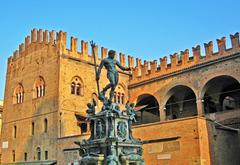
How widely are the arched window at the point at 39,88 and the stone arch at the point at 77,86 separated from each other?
84.6 inches

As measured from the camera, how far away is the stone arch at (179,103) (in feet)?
77.0

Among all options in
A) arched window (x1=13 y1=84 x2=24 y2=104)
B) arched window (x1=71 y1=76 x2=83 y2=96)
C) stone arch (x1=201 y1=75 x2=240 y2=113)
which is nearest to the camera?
stone arch (x1=201 y1=75 x2=240 y2=113)

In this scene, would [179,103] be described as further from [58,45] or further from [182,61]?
[58,45]

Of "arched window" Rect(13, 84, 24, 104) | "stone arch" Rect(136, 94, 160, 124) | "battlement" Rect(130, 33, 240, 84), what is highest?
"battlement" Rect(130, 33, 240, 84)

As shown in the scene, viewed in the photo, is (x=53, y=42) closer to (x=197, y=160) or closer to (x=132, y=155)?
(x=197, y=160)

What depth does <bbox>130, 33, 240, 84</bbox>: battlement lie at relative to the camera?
67.3 ft

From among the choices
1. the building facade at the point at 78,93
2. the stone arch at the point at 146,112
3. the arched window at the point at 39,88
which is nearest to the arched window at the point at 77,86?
Answer: the building facade at the point at 78,93

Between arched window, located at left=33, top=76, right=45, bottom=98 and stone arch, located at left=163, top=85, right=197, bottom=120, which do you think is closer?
arched window, located at left=33, top=76, right=45, bottom=98

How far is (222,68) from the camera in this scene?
67.6 ft

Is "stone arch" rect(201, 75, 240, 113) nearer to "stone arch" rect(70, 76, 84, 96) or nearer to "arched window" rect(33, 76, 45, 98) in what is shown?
"stone arch" rect(70, 76, 84, 96)

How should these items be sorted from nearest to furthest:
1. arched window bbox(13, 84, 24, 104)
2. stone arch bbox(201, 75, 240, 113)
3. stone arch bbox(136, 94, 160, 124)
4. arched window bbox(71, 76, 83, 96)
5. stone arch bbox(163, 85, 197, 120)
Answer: stone arch bbox(201, 75, 240, 113) → arched window bbox(71, 76, 83, 96) → stone arch bbox(163, 85, 197, 120) → arched window bbox(13, 84, 24, 104) → stone arch bbox(136, 94, 160, 124)

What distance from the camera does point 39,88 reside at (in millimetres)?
23109

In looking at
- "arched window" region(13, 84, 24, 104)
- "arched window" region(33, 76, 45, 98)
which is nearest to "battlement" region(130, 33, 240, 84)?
"arched window" region(33, 76, 45, 98)

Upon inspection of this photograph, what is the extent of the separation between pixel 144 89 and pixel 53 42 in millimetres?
7494
